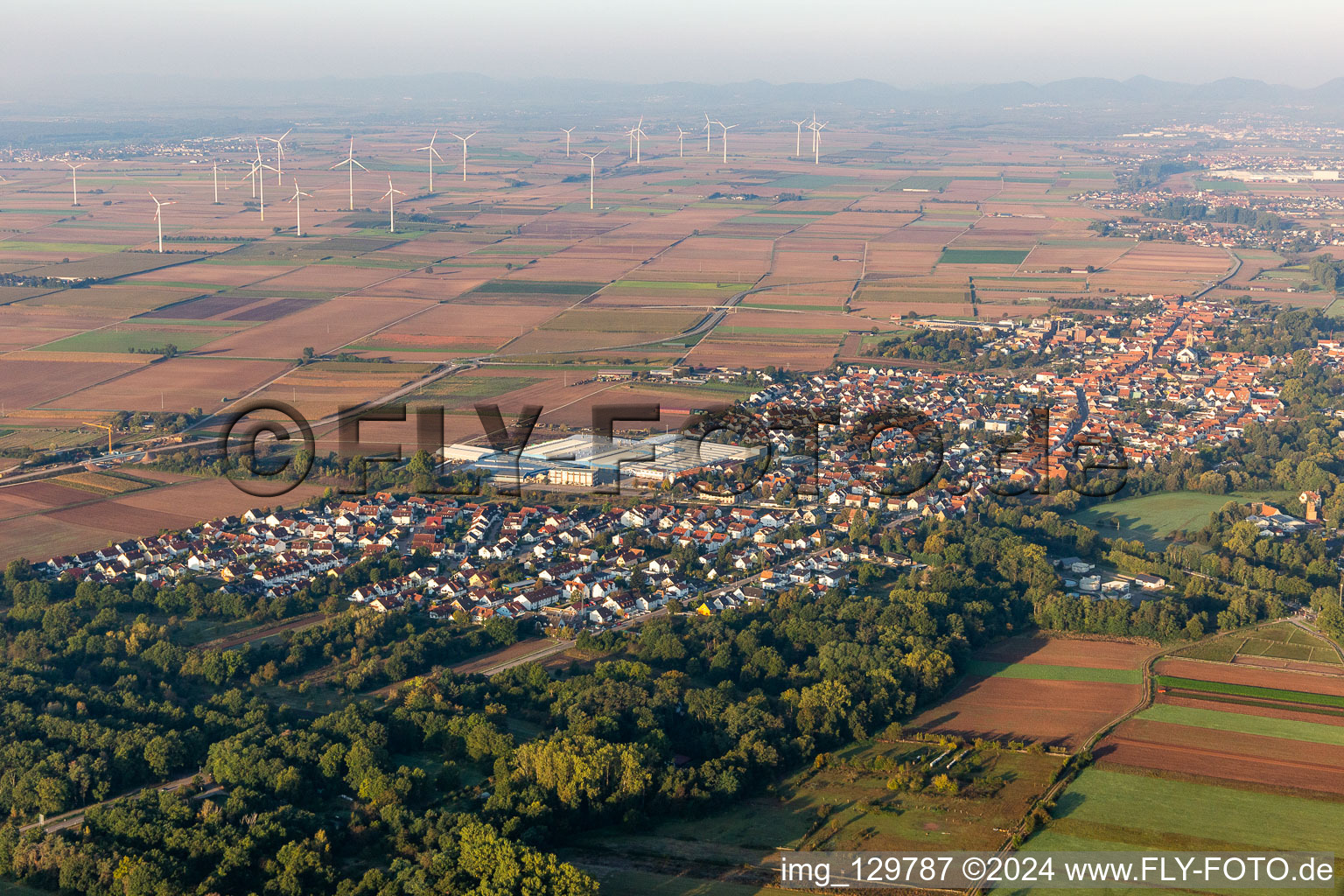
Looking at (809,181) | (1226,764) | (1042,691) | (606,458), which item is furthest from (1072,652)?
(809,181)

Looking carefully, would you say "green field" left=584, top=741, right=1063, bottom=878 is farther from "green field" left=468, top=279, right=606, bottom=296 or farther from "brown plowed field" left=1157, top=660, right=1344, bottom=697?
"green field" left=468, top=279, right=606, bottom=296

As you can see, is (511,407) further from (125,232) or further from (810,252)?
(125,232)

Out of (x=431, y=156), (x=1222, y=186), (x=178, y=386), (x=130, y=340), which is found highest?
(x=431, y=156)

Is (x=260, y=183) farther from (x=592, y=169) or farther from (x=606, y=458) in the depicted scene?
(x=606, y=458)

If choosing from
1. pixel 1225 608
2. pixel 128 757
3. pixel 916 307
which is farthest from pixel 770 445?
pixel 916 307

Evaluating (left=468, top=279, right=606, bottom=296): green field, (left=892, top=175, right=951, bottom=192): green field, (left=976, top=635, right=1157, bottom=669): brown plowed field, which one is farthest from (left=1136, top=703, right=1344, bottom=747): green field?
(left=892, top=175, right=951, bottom=192): green field
